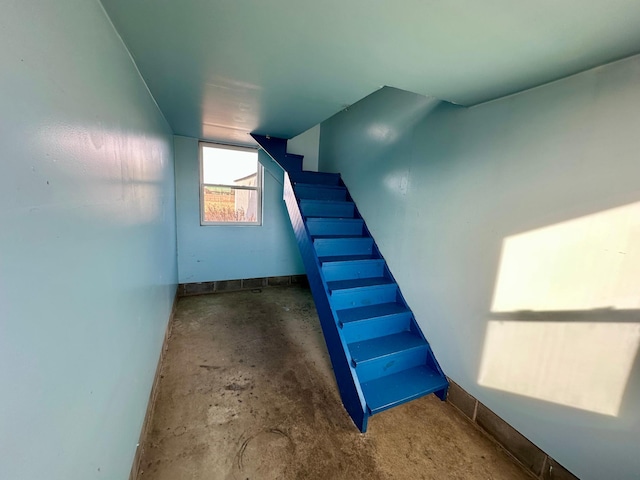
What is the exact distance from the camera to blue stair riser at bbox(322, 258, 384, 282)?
2549mm

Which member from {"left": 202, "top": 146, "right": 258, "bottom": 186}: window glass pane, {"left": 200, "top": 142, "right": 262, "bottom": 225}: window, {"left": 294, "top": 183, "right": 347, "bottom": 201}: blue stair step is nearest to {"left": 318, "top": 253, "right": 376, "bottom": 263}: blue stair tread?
{"left": 294, "top": 183, "right": 347, "bottom": 201}: blue stair step

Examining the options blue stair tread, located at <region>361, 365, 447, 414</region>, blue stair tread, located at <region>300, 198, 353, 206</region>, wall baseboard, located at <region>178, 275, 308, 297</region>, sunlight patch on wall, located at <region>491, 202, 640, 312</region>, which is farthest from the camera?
wall baseboard, located at <region>178, 275, 308, 297</region>

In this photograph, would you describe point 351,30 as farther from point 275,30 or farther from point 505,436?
Result: point 505,436

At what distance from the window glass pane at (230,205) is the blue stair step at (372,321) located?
247cm

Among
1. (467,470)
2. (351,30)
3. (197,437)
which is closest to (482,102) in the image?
(351,30)

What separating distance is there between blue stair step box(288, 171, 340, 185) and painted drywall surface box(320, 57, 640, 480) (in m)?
1.49

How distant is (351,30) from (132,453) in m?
2.36

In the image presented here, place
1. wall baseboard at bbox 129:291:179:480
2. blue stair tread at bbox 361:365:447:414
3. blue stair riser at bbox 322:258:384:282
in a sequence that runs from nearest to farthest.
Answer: wall baseboard at bbox 129:291:179:480 < blue stair tread at bbox 361:365:447:414 < blue stair riser at bbox 322:258:384:282

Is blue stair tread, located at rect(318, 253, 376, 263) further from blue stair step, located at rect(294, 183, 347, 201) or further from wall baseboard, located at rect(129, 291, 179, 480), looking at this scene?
wall baseboard, located at rect(129, 291, 179, 480)

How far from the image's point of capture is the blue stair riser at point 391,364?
1992 millimetres

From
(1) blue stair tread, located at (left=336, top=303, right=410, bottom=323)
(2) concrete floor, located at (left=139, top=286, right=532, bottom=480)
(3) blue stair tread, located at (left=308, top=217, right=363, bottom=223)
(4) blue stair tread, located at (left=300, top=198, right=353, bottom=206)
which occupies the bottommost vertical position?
(2) concrete floor, located at (left=139, top=286, right=532, bottom=480)

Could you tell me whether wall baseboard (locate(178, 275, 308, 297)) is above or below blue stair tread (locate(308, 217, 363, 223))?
below

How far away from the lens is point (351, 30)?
109cm

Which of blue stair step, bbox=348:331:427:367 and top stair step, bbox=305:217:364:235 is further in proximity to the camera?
top stair step, bbox=305:217:364:235
